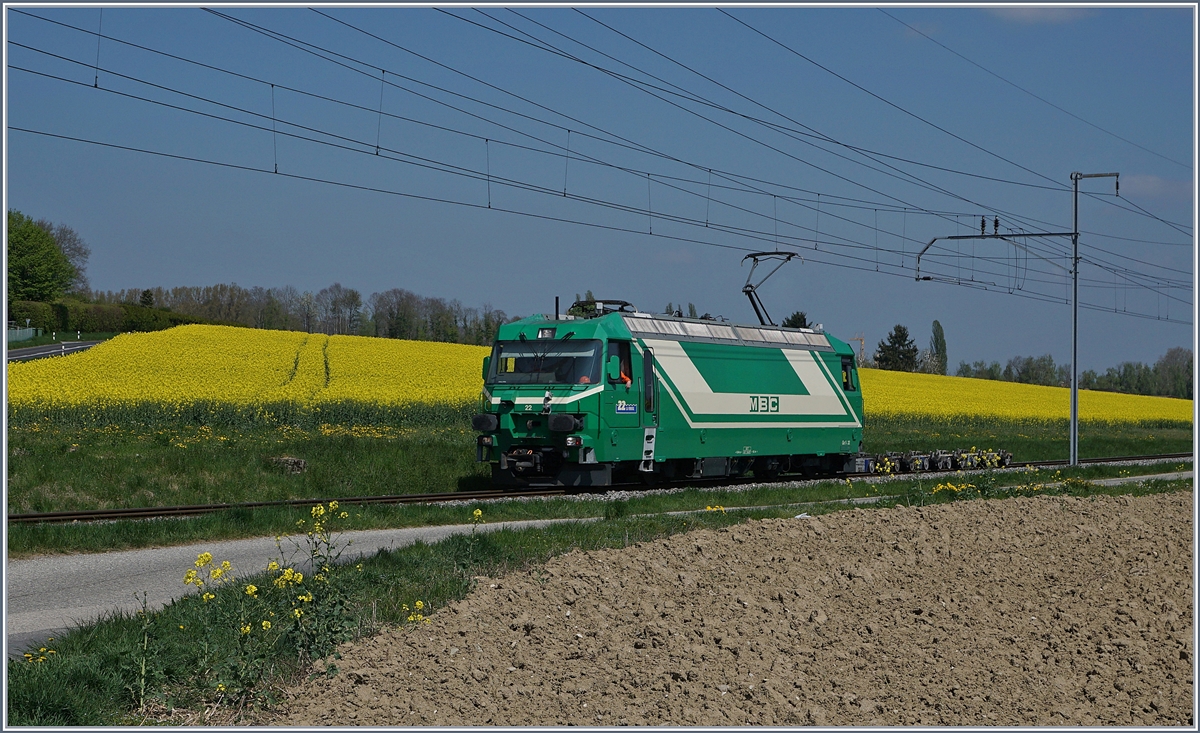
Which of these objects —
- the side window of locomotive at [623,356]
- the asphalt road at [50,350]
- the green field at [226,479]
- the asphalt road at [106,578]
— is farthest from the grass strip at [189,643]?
the asphalt road at [50,350]

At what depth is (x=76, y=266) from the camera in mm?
87750

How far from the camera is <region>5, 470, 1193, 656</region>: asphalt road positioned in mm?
9656

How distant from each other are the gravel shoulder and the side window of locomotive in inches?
378

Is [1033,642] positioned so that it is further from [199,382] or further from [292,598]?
[199,382]

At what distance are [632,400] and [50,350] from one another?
52318 millimetres

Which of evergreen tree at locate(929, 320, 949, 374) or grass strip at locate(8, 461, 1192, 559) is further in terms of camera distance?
evergreen tree at locate(929, 320, 949, 374)

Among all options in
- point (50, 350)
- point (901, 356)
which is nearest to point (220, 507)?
point (50, 350)

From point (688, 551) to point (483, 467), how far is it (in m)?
14.6

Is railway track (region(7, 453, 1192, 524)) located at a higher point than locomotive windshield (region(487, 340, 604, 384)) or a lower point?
A: lower

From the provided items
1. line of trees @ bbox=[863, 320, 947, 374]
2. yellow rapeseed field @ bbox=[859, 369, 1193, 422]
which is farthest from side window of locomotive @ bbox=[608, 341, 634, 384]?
line of trees @ bbox=[863, 320, 947, 374]

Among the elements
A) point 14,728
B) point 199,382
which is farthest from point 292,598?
point 199,382

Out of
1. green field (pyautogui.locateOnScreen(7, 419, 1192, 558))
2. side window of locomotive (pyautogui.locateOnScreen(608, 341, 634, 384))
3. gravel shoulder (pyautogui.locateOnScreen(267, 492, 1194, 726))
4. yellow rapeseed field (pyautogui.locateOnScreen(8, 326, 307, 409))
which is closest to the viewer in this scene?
gravel shoulder (pyautogui.locateOnScreen(267, 492, 1194, 726))

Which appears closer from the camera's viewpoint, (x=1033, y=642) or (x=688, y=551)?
(x=1033, y=642)

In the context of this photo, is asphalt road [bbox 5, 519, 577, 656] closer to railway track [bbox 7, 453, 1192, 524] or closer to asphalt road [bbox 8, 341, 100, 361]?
railway track [bbox 7, 453, 1192, 524]
